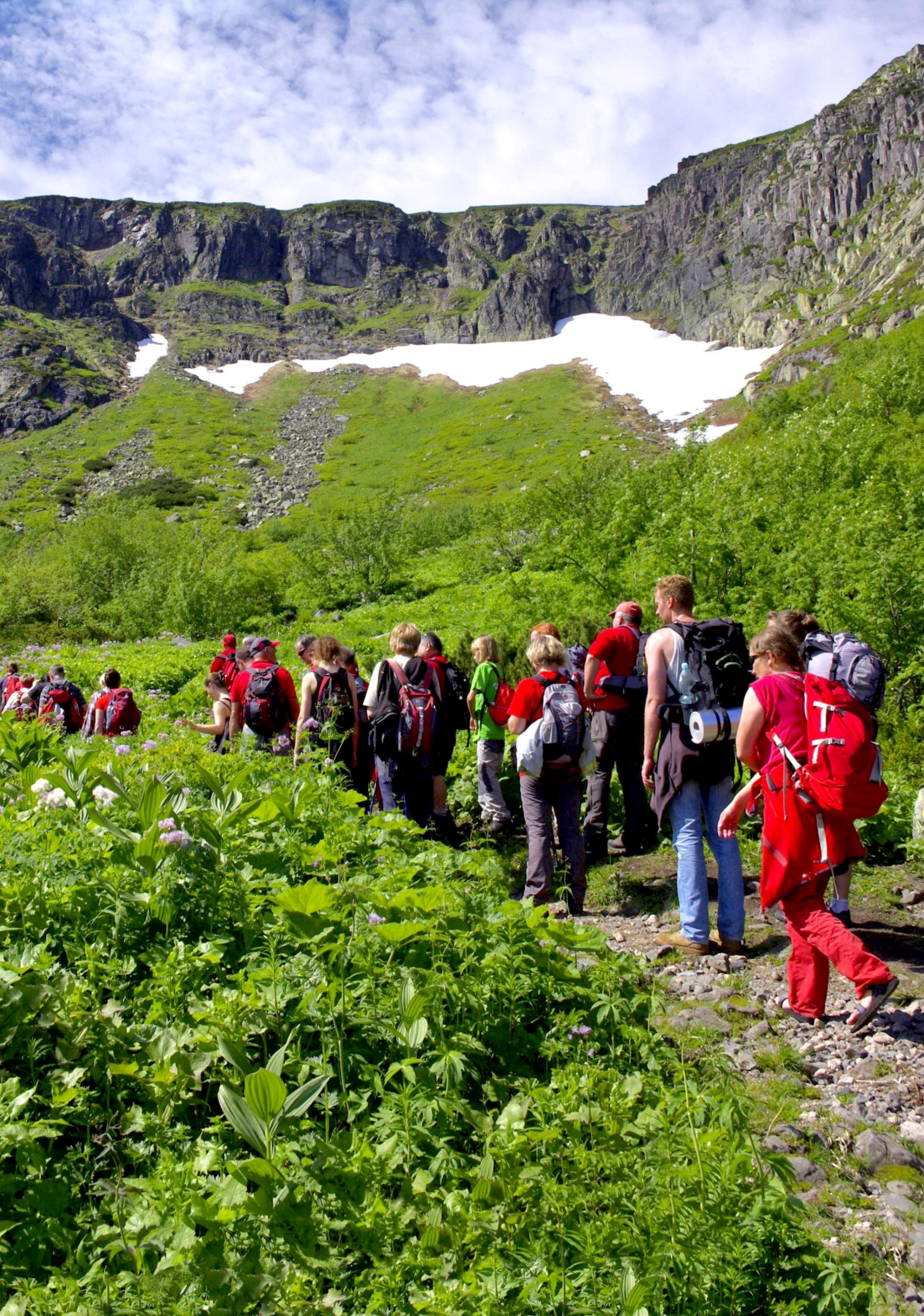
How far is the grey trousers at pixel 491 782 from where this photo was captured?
30.9ft

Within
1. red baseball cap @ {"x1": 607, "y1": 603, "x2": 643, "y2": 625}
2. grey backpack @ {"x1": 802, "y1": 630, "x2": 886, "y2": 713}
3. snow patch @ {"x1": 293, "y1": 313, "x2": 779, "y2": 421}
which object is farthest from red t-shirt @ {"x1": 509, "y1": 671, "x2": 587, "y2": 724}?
snow patch @ {"x1": 293, "y1": 313, "x2": 779, "y2": 421}

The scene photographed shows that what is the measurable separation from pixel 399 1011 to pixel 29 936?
1.67 m

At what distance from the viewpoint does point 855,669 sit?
18.7ft

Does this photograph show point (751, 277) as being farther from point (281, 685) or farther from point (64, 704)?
point (281, 685)

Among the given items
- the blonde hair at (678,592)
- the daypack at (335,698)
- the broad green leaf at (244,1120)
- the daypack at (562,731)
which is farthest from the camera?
the daypack at (335,698)

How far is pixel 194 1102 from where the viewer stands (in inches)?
114

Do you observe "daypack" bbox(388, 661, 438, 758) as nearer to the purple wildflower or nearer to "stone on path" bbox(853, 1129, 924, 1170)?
the purple wildflower

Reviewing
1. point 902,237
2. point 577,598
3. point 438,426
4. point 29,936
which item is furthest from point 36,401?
point 29,936

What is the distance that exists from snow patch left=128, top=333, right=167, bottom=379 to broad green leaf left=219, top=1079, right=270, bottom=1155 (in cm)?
18702

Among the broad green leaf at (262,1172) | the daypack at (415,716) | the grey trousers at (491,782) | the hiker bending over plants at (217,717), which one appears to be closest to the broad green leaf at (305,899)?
the broad green leaf at (262,1172)

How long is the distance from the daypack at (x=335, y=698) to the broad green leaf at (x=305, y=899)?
425cm

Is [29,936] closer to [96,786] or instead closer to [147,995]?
[147,995]

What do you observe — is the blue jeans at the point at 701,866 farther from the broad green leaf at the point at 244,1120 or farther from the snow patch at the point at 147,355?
the snow patch at the point at 147,355

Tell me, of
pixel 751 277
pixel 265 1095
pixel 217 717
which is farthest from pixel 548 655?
pixel 751 277
